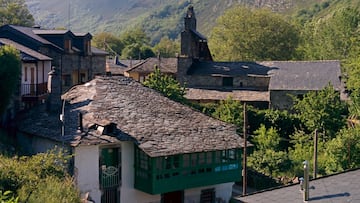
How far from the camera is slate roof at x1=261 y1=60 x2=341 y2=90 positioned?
48.3m

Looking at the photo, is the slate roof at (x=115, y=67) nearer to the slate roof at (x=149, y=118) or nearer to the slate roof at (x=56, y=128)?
the slate roof at (x=149, y=118)

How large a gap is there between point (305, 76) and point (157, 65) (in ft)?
55.0

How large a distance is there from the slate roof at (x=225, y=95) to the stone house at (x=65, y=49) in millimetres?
10247

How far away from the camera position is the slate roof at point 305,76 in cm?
4828

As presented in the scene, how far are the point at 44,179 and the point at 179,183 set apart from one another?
23.3 ft

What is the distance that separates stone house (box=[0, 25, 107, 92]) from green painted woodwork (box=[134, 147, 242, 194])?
50.4ft

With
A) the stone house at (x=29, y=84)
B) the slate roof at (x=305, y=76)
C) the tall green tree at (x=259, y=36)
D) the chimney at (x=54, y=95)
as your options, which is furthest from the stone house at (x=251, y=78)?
the chimney at (x=54, y=95)

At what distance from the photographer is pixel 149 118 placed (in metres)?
26.5

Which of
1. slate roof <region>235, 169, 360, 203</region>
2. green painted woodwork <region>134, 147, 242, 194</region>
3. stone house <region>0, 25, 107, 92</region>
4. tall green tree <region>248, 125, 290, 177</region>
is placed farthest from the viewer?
stone house <region>0, 25, 107, 92</region>

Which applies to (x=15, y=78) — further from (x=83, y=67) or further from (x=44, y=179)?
(x=83, y=67)

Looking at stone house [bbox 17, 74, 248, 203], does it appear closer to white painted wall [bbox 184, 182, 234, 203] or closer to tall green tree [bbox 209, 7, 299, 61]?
white painted wall [bbox 184, 182, 234, 203]

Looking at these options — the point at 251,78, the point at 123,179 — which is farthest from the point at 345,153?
the point at 251,78

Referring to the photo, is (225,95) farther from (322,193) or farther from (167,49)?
(167,49)

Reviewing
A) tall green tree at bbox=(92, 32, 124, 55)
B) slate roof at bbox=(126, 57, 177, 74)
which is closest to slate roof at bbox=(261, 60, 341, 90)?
slate roof at bbox=(126, 57, 177, 74)
